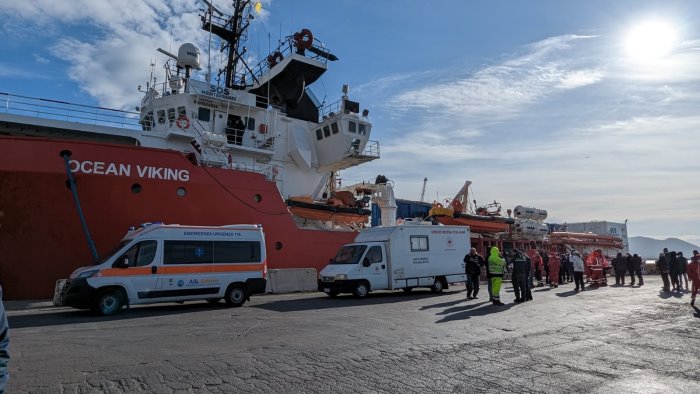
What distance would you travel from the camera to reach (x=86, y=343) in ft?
20.2

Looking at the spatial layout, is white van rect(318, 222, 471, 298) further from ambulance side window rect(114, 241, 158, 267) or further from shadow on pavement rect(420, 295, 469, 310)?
ambulance side window rect(114, 241, 158, 267)

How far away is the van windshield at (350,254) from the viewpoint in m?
13.5

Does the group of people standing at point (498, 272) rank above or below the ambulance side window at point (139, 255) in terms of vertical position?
below

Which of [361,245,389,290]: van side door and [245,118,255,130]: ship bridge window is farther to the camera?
[245,118,255,130]: ship bridge window

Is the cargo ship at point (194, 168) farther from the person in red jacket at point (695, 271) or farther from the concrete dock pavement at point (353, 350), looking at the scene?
the person in red jacket at point (695, 271)

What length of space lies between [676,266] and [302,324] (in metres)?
14.5

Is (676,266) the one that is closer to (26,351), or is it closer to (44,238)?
(26,351)

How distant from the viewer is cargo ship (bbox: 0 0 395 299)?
10.6 meters

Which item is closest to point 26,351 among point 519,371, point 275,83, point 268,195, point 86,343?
point 86,343

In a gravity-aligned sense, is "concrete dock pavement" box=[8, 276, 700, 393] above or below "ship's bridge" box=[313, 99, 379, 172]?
below

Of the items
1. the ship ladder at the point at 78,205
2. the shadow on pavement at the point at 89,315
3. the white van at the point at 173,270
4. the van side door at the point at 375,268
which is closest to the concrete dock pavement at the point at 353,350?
the shadow on pavement at the point at 89,315

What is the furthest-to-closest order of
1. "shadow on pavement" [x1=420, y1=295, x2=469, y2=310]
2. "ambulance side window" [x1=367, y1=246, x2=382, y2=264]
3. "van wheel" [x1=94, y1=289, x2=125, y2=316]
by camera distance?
"ambulance side window" [x1=367, y1=246, x2=382, y2=264], "shadow on pavement" [x1=420, y1=295, x2=469, y2=310], "van wheel" [x1=94, y1=289, x2=125, y2=316]

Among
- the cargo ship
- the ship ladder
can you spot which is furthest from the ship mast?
the ship ladder

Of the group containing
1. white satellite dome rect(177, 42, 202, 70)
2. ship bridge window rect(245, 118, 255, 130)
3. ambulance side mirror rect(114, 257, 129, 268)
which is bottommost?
ambulance side mirror rect(114, 257, 129, 268)
